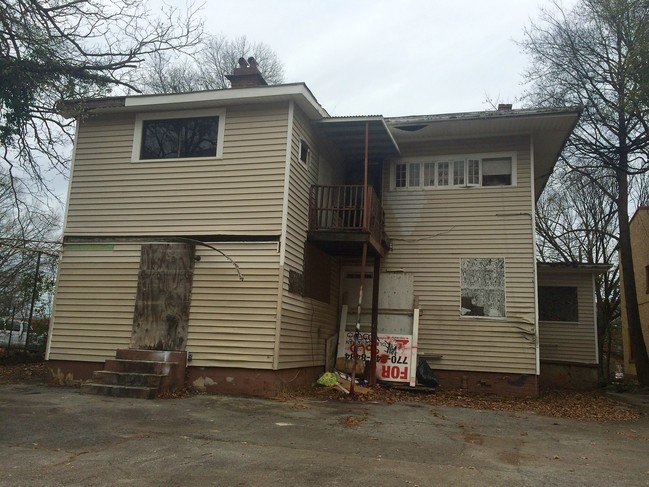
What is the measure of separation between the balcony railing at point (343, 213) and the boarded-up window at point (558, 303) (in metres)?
6.74

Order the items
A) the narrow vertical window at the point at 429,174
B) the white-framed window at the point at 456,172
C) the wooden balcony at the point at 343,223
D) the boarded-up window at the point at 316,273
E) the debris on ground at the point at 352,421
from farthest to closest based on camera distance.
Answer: the narrow vertical window at the point at 429,174
the white-framed window at the point at 456,172
the boarded-up window at the point at 316,273
the wooden balcony at the point at 343,223
the debris on ground at the point at 352,421

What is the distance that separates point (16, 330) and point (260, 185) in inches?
420

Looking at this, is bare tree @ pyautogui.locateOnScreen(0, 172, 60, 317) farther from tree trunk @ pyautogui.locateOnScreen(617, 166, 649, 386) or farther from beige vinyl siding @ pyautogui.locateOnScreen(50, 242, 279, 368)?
tree trunk @ pyautogui.locateOnScreen(617, 166, 649, 386)

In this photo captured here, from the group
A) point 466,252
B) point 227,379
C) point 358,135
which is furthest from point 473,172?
point 227,379

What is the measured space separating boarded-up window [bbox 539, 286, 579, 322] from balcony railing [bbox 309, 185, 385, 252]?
6.74 metres

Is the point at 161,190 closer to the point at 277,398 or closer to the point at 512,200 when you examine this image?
the point at 277,398

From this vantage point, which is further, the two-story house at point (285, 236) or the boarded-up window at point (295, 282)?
the boarded-up window at point (295, 282)

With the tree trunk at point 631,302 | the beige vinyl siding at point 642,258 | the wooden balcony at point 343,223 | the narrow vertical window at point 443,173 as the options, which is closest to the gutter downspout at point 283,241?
the wooden balcony at point 343,223

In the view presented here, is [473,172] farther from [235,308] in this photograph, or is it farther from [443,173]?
[235,308]

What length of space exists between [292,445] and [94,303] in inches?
269

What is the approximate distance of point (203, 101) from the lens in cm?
1131

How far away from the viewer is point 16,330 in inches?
656

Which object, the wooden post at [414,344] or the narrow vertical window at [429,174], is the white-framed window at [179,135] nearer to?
the narrow vertical window at [429,174]

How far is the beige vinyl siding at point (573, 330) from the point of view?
53.3 ft
